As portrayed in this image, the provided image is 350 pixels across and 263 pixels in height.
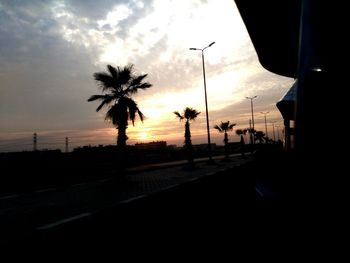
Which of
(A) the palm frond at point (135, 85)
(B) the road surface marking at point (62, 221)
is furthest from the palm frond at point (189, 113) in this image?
(B) the road surface marking at point (62, 221)

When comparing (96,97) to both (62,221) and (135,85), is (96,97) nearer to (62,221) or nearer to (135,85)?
(135,85)

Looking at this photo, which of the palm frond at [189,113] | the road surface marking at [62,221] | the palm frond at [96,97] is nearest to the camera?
the road surface marking at [62,221]

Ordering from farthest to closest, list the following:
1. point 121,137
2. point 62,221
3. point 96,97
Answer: point 96,97
point 121,137
point 62,221

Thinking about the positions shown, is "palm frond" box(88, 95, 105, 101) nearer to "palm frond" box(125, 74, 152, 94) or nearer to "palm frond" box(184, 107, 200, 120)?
"palm frond" box(125, 74, 152, 94)

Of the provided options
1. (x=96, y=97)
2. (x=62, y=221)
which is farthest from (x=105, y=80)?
(x=62, y=221)

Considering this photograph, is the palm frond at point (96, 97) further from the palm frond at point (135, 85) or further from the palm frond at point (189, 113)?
the palm frond at point (189, 113)

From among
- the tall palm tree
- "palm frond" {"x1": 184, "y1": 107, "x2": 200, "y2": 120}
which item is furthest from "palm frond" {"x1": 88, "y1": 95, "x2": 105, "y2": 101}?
"palm frond" {"x1": 184, "y1": 107, "x2": 200, "y2": 120}

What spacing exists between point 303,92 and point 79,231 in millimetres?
6347

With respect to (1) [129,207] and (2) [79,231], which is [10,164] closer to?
(1) [129,207]

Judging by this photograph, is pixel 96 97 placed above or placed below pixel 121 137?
above

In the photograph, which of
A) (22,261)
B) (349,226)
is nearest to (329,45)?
(349,226)

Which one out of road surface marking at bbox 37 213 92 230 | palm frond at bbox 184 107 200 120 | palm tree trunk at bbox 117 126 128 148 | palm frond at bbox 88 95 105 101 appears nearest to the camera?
road surface marking at bbox 37 213 92 230

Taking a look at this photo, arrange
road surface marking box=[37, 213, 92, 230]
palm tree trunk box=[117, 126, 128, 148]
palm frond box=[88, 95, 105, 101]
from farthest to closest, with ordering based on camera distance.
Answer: palm frond box=[88, 95, 105, 101], palm tree trunk box=[117, 126, 128, 148], road surface marking box=[37, 213, 92, 230]

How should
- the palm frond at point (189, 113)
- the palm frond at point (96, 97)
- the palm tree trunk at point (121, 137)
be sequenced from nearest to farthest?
1. the palm tree trunk at point (121, 137)
2. the palm frond at point (96, 97)
3. the palm frond at point (189, 113)
